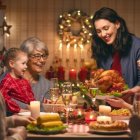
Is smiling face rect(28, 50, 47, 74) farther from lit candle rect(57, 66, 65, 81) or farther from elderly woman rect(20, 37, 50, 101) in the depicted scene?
lit candle rect(57, 66, 65, 81)

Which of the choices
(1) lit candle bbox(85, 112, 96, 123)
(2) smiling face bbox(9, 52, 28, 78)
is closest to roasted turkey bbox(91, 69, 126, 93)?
(1) lit candle bbox(85, 112, 96, 123)

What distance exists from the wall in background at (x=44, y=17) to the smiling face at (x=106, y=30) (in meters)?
3.45

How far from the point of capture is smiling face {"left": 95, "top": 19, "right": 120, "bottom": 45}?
332 centimetres

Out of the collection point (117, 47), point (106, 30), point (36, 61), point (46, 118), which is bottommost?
point (46, 118)

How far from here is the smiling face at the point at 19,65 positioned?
3340 mm

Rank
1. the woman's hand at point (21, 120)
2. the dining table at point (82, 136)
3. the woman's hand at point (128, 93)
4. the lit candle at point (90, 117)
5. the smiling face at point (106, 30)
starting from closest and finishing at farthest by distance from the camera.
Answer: the dining table at point (82, 136) → the woman's hand at point (21, 120) → the lit candle at point (90, 117) → the woman's hand at point (128, 93) → the smiling face at point (106, 30)

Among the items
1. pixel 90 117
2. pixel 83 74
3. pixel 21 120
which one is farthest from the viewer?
pixel 83 74

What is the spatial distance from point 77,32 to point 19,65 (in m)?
3.56

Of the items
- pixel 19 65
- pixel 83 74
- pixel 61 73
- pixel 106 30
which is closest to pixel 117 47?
pixel 106 30

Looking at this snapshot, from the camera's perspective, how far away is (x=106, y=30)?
131 inches

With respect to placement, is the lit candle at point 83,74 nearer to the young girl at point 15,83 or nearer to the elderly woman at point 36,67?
the elderly woman at point 36,67

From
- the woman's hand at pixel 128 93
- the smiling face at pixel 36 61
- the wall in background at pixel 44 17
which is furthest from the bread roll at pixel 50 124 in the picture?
the wall in background at pixel 44 17

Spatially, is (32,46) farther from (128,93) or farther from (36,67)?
(128,93)

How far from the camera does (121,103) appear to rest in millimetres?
2461
